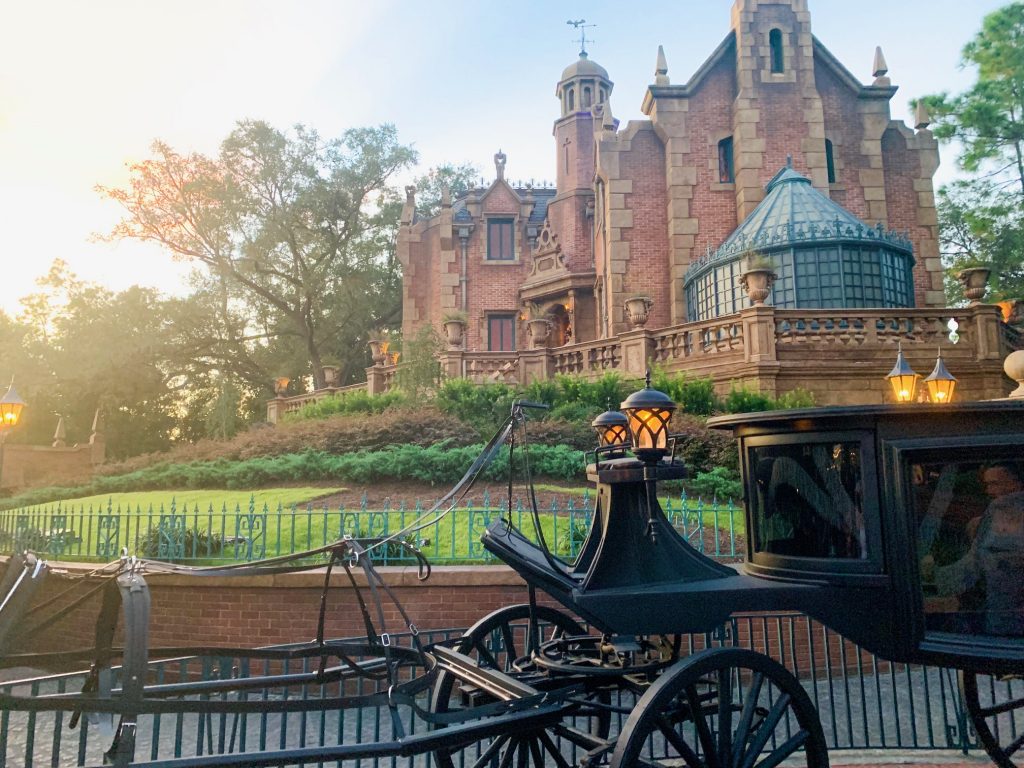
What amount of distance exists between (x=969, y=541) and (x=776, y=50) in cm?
2466

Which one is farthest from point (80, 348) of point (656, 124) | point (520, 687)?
point (520, 687)

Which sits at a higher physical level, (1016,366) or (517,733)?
(1016,366)

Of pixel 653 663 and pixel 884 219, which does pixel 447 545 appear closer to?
pixel 653 663

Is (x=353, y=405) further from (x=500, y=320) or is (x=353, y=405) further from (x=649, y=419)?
(x=649, y=419)

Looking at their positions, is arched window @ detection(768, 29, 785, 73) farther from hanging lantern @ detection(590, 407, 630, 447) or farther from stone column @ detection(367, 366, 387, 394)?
hanging lantern @ detection(590, 407, 630, 447)

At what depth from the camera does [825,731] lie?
20.0 ft

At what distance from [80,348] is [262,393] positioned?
30.5ft

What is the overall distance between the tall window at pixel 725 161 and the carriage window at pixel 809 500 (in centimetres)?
2135

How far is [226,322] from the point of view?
34094 millimetres

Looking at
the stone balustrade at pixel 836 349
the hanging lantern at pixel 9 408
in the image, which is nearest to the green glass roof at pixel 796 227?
the stone balustrade at pixel 836 349

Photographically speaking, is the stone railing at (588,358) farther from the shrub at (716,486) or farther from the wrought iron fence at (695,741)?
the wrought iron fence at (695,741)

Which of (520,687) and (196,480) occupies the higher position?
(196,480)

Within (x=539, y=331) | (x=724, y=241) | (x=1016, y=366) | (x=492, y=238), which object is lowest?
(x=1016, y=366)

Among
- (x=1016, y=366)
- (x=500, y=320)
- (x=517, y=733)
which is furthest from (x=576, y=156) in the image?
(x=517, y=733)
